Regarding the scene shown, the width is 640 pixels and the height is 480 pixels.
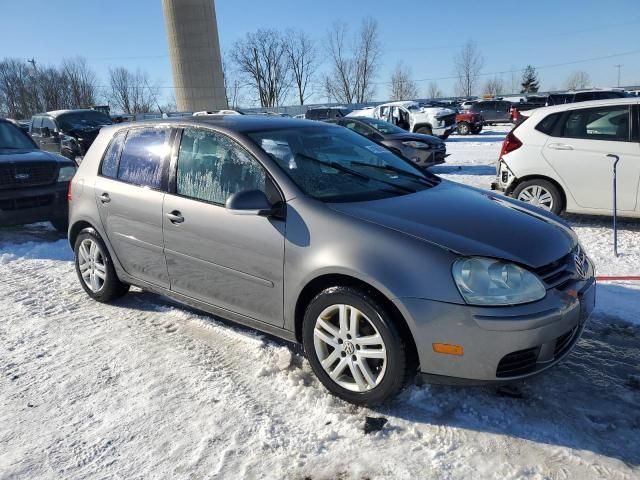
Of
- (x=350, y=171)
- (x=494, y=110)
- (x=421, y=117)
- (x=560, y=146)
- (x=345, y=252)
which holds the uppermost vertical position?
(x=494, y=110)

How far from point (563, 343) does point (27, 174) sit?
716 cm

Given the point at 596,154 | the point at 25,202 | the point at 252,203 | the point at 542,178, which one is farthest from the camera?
the point at 25,202

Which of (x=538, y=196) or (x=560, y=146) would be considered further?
(x=538, y=196)

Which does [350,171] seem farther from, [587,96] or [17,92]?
[17,92]

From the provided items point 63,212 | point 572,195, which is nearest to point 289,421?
point 572,195

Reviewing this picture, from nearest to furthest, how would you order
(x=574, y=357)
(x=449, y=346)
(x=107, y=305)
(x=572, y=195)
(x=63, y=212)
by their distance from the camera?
(x=449, y=346) → (x=574, y=357) → (x=107, y=305) → (x=572, y=195) → (x=63, y=212)

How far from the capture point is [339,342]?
2908mm

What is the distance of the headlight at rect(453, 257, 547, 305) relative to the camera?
255cm

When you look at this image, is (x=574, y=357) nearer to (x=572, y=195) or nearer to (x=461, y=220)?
(x=461, y=220)

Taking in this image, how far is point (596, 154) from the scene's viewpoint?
6312mm

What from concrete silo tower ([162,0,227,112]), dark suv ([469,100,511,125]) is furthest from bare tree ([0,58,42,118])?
dark suv ([469,100,511,125])

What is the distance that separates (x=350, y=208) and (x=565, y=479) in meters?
1.74

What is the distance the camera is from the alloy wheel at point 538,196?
6.68 metres

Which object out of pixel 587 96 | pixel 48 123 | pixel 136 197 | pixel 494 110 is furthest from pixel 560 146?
pixel 494 110
